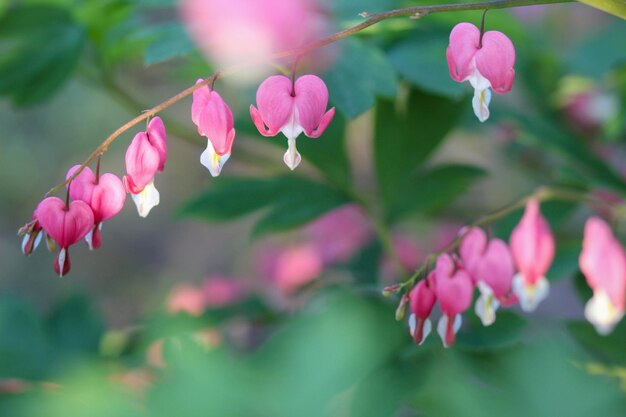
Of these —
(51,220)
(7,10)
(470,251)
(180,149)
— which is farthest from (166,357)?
(180,149)

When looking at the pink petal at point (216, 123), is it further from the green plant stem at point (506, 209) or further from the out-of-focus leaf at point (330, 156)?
the out-of-focus leaf at point (330, 156)

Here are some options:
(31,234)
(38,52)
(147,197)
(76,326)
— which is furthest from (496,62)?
(76,326)

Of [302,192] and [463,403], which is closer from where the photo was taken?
[463,403]

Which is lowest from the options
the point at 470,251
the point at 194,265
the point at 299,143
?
the point at 194,265

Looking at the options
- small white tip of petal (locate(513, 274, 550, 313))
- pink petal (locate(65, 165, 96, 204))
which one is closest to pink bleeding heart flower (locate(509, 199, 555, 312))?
small white tip of petal (locate(513, 274, 550, 313))

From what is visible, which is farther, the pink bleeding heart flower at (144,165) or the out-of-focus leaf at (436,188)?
the out-of-focus leaf at (436,188)

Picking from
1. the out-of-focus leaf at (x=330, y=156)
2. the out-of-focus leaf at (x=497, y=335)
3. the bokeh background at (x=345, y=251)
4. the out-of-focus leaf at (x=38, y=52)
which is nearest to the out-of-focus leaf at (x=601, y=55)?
the bokeh background at (x=345, y=251)

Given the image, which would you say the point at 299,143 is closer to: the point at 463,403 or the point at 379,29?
the point at 379,29
